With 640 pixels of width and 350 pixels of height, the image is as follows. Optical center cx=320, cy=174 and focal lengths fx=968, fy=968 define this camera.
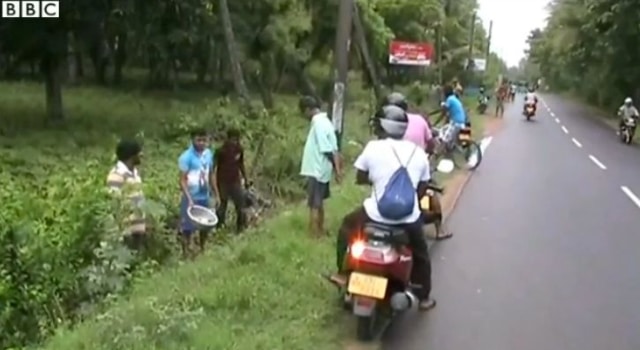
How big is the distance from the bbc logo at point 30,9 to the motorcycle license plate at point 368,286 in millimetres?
17533

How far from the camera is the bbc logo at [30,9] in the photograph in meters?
22.8

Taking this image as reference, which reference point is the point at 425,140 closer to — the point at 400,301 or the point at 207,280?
the point at 207,280

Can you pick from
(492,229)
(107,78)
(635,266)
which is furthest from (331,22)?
(635,266)

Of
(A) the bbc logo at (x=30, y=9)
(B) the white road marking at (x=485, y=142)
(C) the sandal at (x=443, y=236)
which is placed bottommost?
(B) the white road marking at (x=485, y=142)

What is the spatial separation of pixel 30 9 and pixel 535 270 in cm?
1633

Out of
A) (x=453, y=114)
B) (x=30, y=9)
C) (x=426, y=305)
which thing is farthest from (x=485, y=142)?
(x=426, y=305)

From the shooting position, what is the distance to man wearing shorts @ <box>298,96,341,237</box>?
11.0m

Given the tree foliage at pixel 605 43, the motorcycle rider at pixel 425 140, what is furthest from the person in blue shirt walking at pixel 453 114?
the tree foliage at pixel 605 43

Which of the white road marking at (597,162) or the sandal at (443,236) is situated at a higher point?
the sandal at (443,236)

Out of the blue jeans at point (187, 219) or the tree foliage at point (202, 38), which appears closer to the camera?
the blue jeans at point (187, 219)

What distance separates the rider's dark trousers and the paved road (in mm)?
403

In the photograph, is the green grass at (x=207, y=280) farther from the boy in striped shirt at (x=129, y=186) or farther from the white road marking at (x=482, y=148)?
the white road marking at (x=482, y=148)

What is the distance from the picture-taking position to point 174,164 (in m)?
19.7

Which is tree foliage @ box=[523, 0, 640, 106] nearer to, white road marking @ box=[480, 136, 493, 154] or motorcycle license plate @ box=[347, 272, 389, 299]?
white road marking @ box=[480, 136, 493, 154]
